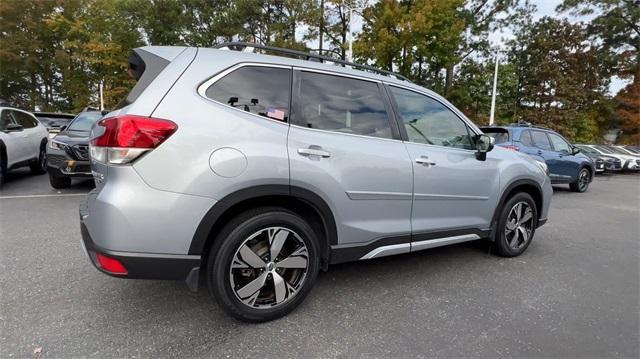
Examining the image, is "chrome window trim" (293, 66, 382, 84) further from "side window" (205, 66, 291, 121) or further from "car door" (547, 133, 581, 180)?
"car door" (547, 133, 581, 180)

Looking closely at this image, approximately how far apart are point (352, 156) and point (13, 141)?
308 inches

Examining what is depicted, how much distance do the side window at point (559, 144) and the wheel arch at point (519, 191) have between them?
6.60 m

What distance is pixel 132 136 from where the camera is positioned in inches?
78.0

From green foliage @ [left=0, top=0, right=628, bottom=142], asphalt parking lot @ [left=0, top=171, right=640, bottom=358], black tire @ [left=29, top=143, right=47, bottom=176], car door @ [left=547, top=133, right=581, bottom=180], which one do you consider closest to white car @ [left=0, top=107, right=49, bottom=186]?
black tire @ [left=29, top=143, right=47, bottom=176]

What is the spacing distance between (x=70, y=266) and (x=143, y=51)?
7.23 feet

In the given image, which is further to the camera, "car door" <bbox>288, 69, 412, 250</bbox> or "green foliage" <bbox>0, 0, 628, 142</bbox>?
"green foliage" <bbox>0, 0, 628, 142</bbox>

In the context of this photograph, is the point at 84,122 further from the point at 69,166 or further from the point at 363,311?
the point at 363,311

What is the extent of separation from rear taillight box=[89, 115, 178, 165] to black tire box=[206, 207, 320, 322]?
2.24 feet

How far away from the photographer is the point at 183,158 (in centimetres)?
201

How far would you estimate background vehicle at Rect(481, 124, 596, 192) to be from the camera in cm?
883

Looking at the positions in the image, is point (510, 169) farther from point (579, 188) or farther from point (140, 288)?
point (579, 188)

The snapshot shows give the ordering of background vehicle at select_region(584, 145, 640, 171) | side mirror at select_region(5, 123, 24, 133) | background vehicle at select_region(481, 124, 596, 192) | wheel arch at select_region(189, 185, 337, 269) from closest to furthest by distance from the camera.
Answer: wheel arch at select_region(189, 185, 337, 269) < side mirror at select_region(5, 123, 24, 133) < background vehicle at select_region(481, 124, 596, 192) < background vehicle at select_region(584, 145, 640, 171)

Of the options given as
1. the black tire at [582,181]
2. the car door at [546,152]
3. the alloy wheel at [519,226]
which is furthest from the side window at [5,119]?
the black tire at [582,181]

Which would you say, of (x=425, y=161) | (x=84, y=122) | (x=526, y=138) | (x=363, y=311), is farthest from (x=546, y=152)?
(x=84, y=122)
